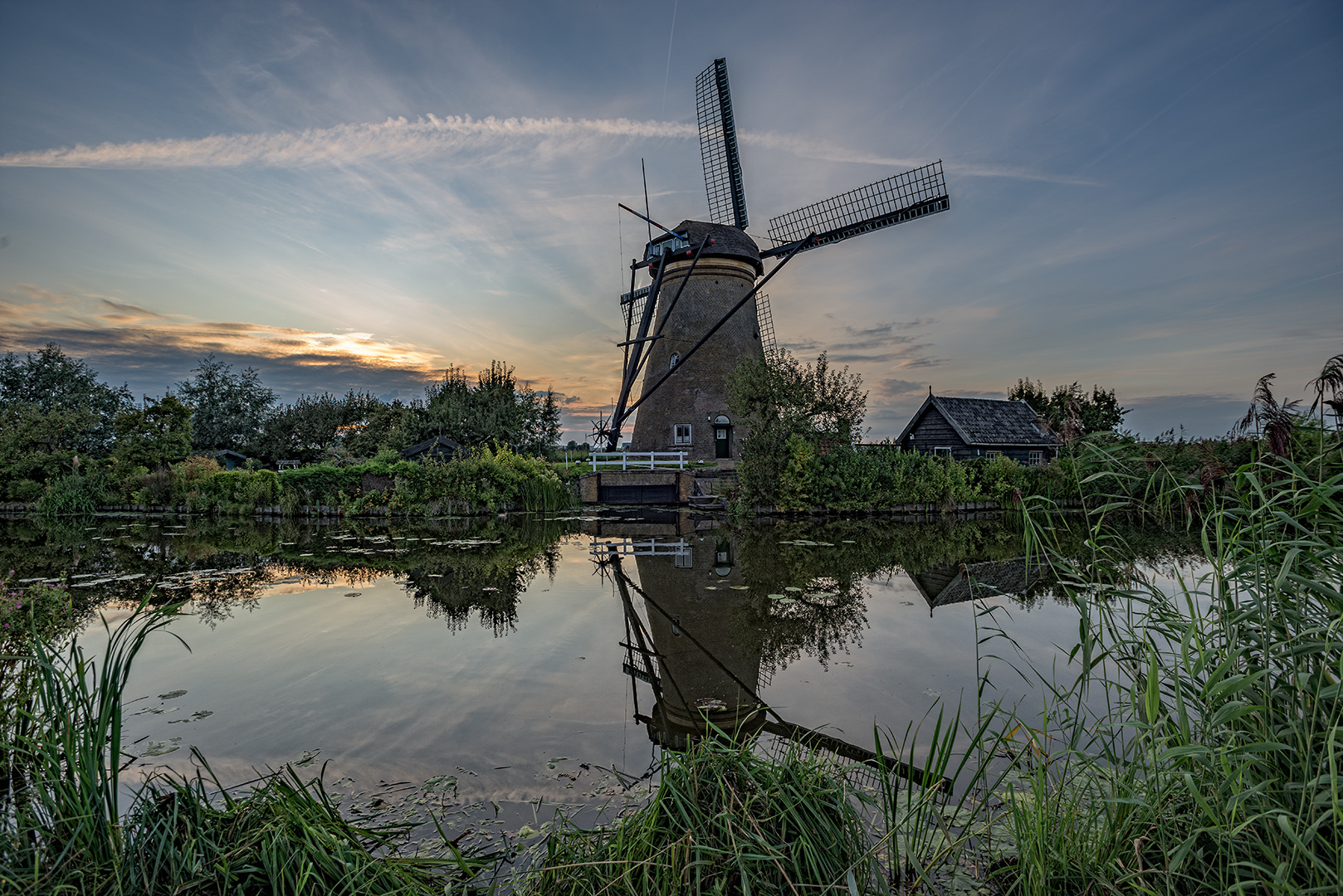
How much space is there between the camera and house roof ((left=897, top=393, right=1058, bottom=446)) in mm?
20500

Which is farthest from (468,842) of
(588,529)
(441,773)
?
(588,529)

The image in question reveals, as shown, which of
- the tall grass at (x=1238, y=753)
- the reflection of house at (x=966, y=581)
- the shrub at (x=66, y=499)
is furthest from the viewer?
the shrub at (x=66, y=499)

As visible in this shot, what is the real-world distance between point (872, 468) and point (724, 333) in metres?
8.42

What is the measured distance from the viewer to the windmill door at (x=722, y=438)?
815 inches

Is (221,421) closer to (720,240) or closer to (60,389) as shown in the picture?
(60,389)

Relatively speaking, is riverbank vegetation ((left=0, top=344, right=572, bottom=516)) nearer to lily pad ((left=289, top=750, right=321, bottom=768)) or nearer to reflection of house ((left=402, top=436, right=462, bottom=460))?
reflection of house ((left=402, top=436, right=462, bottom=460))

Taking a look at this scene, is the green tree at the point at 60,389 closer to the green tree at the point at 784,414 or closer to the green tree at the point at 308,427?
the green tree at the point at 308,427

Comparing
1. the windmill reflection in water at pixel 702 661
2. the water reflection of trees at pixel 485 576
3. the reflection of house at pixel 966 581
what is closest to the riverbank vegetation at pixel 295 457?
the water reflection of trees at pixel 485 576

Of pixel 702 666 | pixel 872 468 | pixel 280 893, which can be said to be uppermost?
pixel 872 468

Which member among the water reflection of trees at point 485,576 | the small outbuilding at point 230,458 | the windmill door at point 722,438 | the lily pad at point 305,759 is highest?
the small outbuilding at point 230,458

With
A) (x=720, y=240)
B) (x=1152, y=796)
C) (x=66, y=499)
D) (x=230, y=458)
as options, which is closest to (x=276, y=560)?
(x=1152, y=796)

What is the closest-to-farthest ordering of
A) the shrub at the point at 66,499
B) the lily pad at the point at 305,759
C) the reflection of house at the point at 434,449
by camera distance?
the lily pad at the point at 305,759
the shrub at the point at 66,499
the reflection of house at the point at 434,449

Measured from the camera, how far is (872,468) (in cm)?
1447

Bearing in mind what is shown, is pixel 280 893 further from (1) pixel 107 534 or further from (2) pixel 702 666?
(1) pixel 107 534
